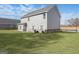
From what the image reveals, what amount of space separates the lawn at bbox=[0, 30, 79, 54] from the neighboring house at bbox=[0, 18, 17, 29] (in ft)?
0.21

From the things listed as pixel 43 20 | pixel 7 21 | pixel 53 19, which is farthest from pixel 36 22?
pixel 7 21

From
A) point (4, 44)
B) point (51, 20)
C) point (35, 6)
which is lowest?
point (4, 44)

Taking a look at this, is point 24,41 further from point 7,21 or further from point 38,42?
point 7,21

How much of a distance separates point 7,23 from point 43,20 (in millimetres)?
463

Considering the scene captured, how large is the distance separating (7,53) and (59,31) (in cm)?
71

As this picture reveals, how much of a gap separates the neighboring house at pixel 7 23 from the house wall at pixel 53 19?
44 cm

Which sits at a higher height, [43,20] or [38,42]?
[43,20]

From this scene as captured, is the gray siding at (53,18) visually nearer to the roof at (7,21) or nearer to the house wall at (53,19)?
the house wall at (53,19)

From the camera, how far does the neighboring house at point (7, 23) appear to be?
7.53ft

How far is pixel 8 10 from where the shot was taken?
89.4 inches

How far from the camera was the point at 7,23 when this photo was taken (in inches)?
92.0
